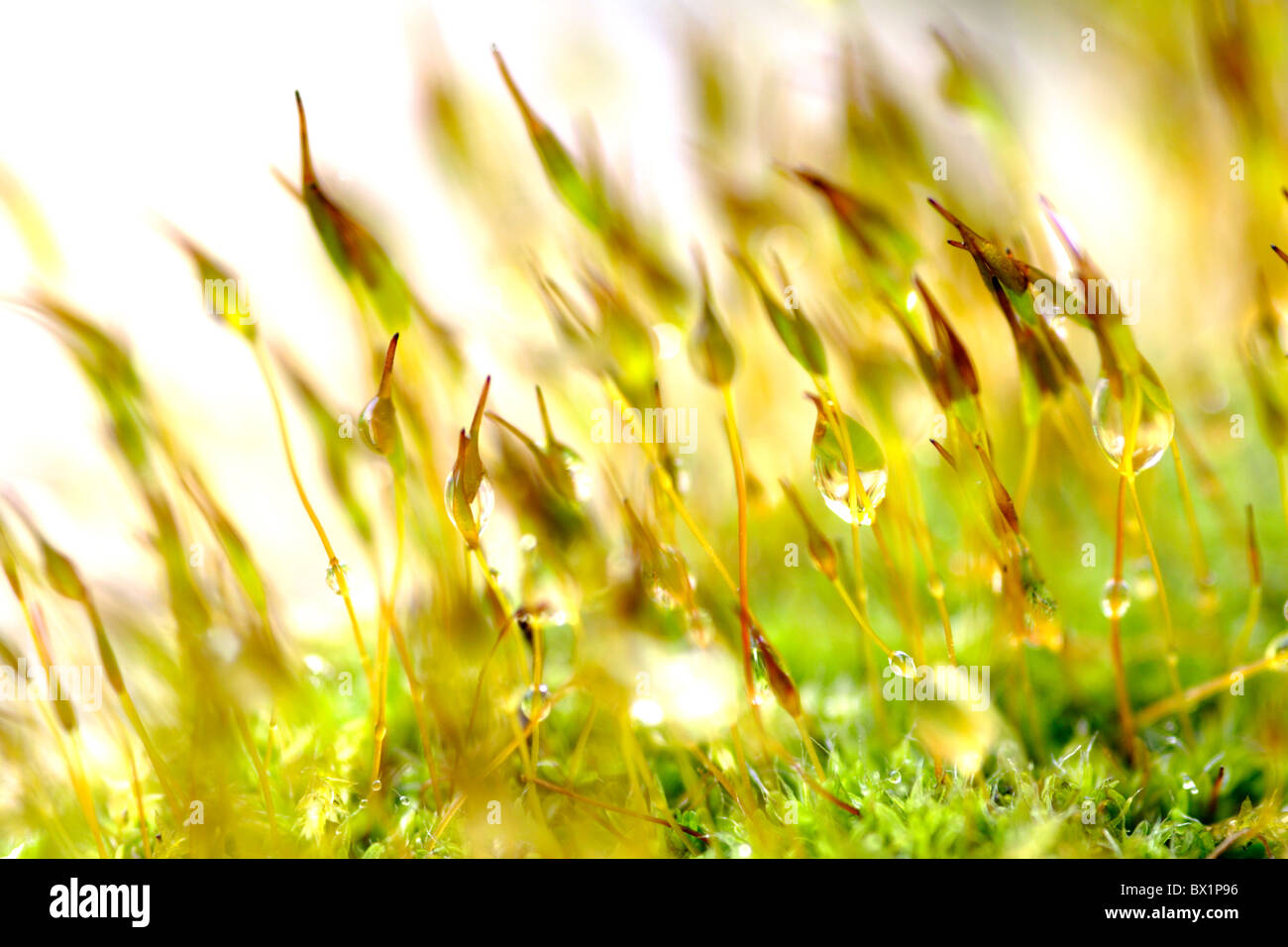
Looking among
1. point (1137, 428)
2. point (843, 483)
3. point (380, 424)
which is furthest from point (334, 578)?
point (1137, 428)

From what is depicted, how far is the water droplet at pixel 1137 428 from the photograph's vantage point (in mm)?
366

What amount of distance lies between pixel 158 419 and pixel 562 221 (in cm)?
30

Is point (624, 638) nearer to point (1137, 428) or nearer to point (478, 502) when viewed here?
point (478, 502)

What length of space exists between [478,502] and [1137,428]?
288 millimetres

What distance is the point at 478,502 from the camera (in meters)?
0.37

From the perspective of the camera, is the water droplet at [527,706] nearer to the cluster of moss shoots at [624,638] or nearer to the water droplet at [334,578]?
the cluster of moss shoots at [624,638]

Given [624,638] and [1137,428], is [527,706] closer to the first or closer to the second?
[624,638]

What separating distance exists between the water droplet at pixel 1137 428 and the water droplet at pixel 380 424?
314mm

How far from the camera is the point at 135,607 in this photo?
53 centimetres

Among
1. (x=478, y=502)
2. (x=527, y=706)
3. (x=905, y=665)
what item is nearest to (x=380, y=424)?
(x=478, y=502)

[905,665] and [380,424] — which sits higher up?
[380,424]

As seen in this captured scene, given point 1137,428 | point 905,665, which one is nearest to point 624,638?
point 905,665

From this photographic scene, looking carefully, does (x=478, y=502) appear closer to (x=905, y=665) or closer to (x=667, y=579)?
(x=667, y=579)
